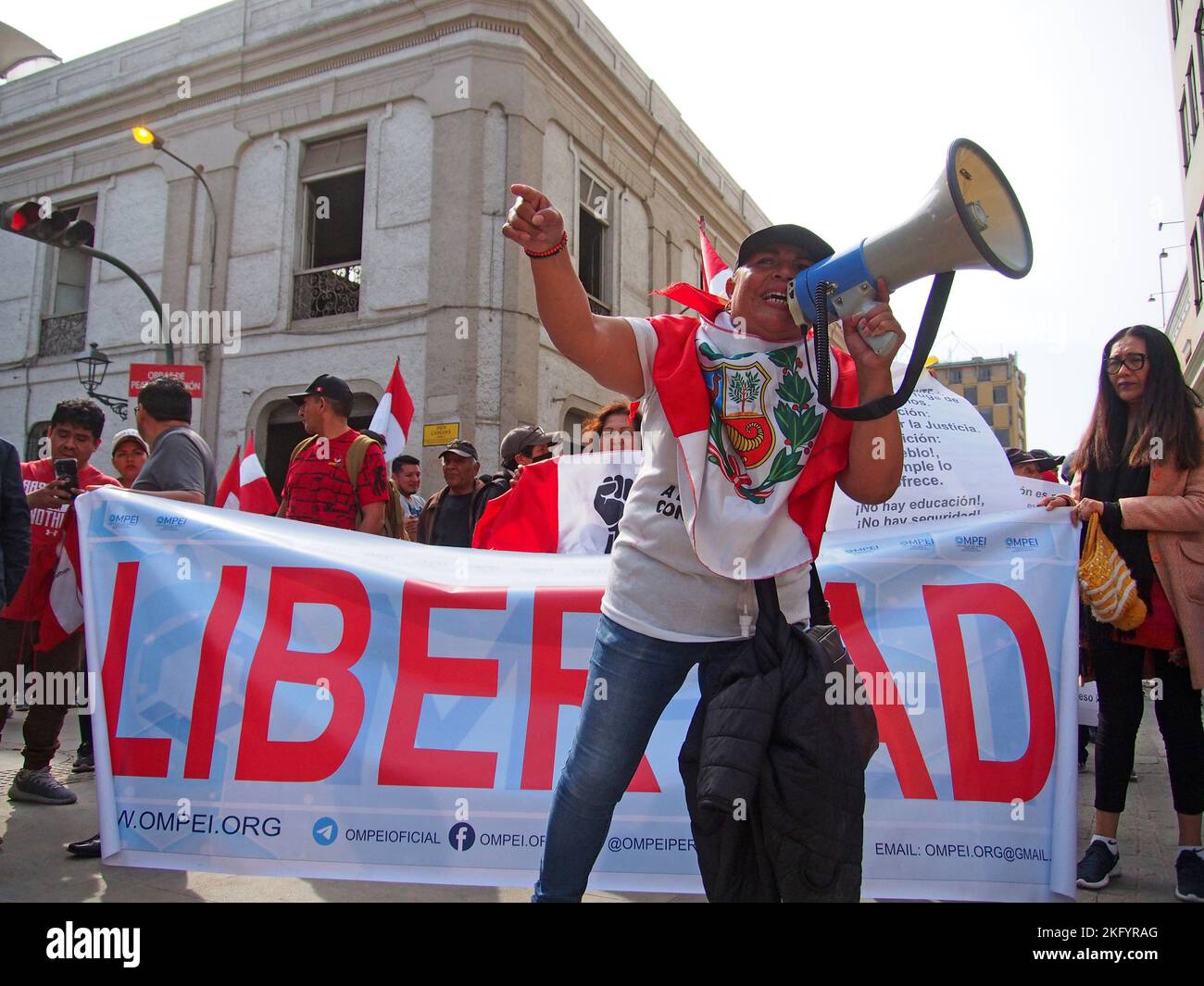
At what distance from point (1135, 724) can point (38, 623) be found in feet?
15.0

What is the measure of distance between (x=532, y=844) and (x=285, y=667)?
1.05m

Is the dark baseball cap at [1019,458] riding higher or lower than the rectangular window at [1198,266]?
lower

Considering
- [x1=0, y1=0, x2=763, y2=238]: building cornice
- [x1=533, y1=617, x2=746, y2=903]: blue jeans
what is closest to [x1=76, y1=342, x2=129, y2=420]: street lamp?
[x1=0, y1=0, x2=763, y2=238]: building cornice

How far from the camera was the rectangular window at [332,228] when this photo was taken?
12906 millimetres

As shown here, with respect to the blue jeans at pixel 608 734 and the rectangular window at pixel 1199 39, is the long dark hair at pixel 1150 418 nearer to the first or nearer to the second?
the blue jeans at pixel 608 734

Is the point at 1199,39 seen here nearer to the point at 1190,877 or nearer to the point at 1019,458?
the point at 1019,458

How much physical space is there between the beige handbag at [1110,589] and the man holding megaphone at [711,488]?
1.61 m

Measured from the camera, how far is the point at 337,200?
1350 centimetres

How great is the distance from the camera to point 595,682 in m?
1.95

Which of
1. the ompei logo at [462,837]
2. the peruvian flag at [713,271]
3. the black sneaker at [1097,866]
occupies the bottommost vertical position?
the black sneaker at [1097,866]

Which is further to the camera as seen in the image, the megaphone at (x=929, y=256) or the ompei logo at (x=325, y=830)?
the ompei logo at (x=325, y=830)

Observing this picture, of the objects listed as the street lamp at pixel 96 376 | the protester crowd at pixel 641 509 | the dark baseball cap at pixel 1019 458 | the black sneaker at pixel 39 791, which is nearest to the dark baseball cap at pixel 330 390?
the protester crowd at pixel 641 509
